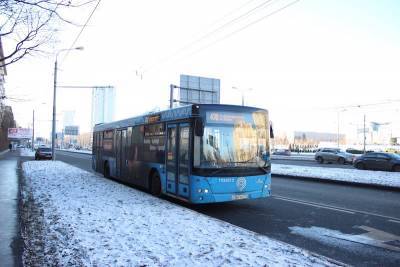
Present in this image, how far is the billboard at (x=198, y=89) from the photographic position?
3036cm

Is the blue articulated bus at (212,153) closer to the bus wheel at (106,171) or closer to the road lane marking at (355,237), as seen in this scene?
the road lane marking at (355,237)

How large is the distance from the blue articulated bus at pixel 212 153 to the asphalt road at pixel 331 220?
31.8 inches

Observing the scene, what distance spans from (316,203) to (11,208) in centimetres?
872

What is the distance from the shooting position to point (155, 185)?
513 inches

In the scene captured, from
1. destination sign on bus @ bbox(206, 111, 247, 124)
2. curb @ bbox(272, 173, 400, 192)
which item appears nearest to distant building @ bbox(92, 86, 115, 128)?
curb @ bbox(272, 173, 400, 192)

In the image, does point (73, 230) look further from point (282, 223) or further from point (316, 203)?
point (316, 203)

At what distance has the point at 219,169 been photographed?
34.4 ft

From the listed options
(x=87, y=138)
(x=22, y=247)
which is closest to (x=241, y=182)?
(x=22, y=247)

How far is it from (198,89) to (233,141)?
20.2 metres

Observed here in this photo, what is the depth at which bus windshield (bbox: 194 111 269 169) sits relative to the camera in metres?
10.5

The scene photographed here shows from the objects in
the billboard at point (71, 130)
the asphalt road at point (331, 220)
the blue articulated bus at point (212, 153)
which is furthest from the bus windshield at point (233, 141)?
the billboard at point (71, 130)

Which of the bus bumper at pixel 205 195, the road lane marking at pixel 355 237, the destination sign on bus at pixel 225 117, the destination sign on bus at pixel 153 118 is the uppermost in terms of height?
the destination sign on bus at pixel 153 118

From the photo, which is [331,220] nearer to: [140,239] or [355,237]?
[355,237]

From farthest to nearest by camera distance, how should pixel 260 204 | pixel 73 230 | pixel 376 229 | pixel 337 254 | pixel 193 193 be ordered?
pixel 260 204 < pixel 193 193 < pixel 376 229 < pixel 73 230 < pixel 337 254
